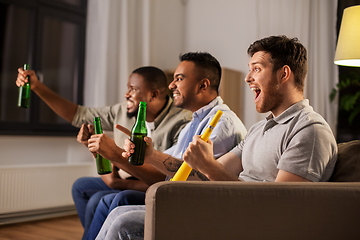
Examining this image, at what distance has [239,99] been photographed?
3.84m

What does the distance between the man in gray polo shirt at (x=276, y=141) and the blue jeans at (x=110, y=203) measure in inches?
12.5

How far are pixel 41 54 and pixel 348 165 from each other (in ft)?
9.68

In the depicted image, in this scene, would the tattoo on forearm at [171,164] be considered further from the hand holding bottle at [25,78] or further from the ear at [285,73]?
the hand holding bottle at [25,78]

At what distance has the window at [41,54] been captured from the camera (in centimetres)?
323

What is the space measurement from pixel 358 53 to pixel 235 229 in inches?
51.6

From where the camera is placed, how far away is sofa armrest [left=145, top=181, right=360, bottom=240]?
0.91m

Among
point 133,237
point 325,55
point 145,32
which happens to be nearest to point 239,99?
point 325,55

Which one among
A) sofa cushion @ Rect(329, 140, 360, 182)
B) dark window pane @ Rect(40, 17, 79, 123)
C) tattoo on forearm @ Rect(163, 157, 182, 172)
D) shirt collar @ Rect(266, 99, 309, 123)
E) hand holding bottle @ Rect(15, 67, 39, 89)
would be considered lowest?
tattoo on forearm @ Rect(163, 157, 182, 172)

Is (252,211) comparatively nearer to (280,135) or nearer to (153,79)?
(280,135)

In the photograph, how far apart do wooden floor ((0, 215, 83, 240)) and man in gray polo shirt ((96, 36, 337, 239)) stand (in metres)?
1.53

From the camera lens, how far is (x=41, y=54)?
338 cm

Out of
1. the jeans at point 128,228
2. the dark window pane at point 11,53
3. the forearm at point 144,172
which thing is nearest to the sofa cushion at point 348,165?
the jeans at point 128,228

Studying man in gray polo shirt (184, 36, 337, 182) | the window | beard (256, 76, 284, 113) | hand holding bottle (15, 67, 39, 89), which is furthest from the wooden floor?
beard (256, 76, 284, 113)

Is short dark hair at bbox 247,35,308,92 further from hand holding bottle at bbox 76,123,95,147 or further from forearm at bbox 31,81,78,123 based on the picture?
forearm at bbox 31,81,78,123
